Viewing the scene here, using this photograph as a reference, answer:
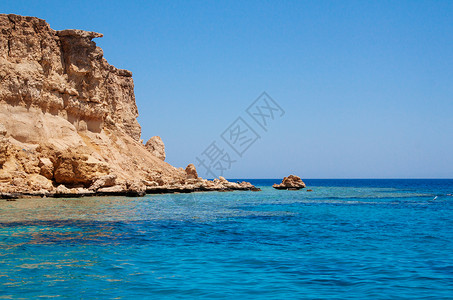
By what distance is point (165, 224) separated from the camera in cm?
1756

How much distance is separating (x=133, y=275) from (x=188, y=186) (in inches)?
1568

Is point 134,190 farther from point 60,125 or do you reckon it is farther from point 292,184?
point 292,184

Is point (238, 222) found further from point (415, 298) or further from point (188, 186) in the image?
point (188, 186)

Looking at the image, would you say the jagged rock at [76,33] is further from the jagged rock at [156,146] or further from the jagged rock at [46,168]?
the jagged rock at [156,146]

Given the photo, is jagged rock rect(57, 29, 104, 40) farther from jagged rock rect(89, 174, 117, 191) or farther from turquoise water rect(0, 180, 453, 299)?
turquoise water rect(0, 180, 453, 299)

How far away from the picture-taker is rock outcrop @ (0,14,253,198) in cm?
3362

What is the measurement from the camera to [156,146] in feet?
216

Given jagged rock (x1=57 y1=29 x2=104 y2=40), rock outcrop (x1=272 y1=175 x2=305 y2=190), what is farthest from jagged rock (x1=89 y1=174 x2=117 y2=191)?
rock outcrop (x1=272 y1=175 x2=305 y2=190)

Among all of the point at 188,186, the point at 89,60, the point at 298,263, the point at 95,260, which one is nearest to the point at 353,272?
the point at 298,263

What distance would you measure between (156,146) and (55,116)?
25.0 metres

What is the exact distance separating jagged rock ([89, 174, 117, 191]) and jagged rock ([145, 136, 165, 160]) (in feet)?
95.3

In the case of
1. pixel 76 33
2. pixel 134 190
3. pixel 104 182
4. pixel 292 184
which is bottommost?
pixel 134 190

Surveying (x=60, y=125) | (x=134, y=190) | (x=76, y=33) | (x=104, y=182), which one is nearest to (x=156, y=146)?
(x=76, y=33)

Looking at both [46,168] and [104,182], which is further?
[104,182]
